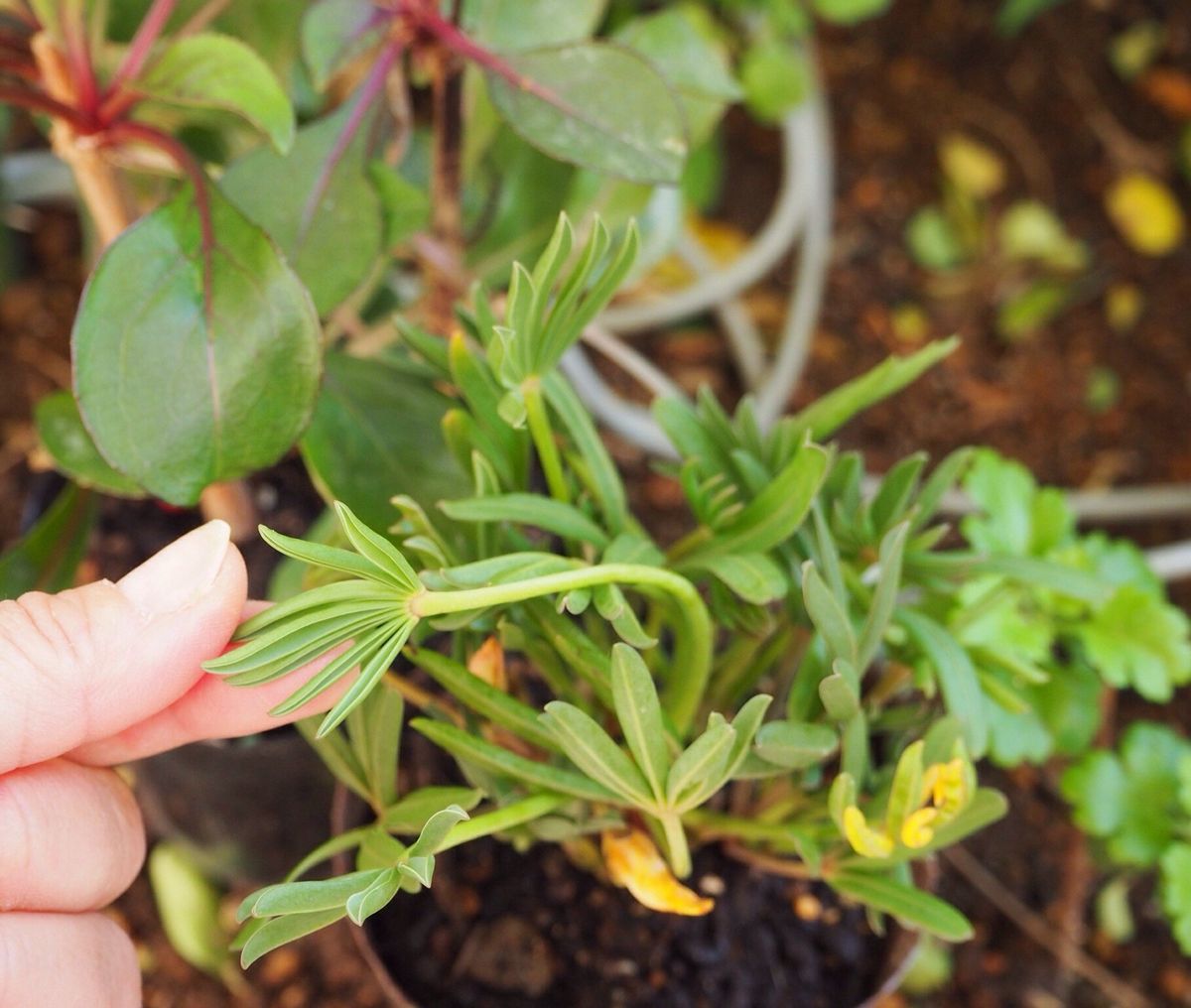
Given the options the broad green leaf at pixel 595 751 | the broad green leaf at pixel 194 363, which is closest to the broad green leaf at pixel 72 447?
the broad green leaf at pixel 194 363

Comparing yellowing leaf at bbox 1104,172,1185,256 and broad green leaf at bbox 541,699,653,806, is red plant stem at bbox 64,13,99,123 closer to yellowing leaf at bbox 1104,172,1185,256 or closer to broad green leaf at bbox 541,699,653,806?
broad green leaf at bbox 541,699,653,806

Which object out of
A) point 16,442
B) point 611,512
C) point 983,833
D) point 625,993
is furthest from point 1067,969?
point 16,442

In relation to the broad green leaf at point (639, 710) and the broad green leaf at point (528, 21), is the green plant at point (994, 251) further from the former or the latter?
the broad green leaf at point (639, 710)

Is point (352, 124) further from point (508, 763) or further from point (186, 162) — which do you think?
point (508, 763)

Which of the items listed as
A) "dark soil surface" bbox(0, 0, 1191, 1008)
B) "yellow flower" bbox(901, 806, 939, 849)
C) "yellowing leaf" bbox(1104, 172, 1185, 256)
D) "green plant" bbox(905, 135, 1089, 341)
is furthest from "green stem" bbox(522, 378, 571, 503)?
"yellowing leaf" bbox(1104, 172, 1185, 256)

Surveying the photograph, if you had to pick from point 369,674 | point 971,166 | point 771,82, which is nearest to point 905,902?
point 369,674

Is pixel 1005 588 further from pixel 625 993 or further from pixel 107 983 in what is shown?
pixel 107 983

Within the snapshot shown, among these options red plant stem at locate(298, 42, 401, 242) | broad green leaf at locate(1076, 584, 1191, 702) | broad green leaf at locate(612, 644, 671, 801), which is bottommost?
broad green leaf at locate(1076, 584, 1191, 702)
